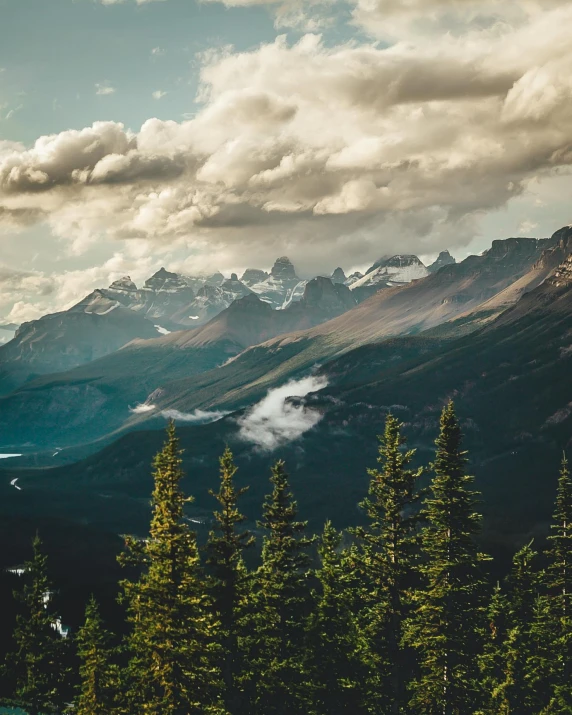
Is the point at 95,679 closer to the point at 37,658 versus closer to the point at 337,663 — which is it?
the point at 37,658

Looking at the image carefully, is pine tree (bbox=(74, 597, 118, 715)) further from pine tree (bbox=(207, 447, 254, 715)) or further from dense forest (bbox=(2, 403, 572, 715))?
pine tree (bbox=(207, 447, 254, 715))

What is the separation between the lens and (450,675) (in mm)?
62500

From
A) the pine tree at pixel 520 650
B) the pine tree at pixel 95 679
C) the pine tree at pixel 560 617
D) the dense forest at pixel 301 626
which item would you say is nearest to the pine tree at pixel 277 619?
the dense forest at pixel 301 626

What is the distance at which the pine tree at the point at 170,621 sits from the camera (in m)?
54.5

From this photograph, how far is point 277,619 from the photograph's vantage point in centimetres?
6619

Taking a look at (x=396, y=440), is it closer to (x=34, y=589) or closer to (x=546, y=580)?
(x=546, y=580)

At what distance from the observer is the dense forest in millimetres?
56031

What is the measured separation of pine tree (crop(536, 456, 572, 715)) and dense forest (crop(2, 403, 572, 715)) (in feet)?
0.57

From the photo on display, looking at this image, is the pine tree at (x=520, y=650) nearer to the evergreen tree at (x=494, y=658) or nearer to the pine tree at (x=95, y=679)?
the evergreen tree at (x=494, y=658)

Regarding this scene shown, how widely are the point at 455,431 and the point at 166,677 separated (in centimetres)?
2983

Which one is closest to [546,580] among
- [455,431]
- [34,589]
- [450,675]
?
[450,675]

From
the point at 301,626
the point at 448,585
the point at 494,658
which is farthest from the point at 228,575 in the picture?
the point at 494,658

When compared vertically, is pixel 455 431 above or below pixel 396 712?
above

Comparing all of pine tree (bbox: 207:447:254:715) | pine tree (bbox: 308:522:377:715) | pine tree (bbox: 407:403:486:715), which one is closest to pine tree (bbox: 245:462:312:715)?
pine tree (bbox: 308:522:377:715)
